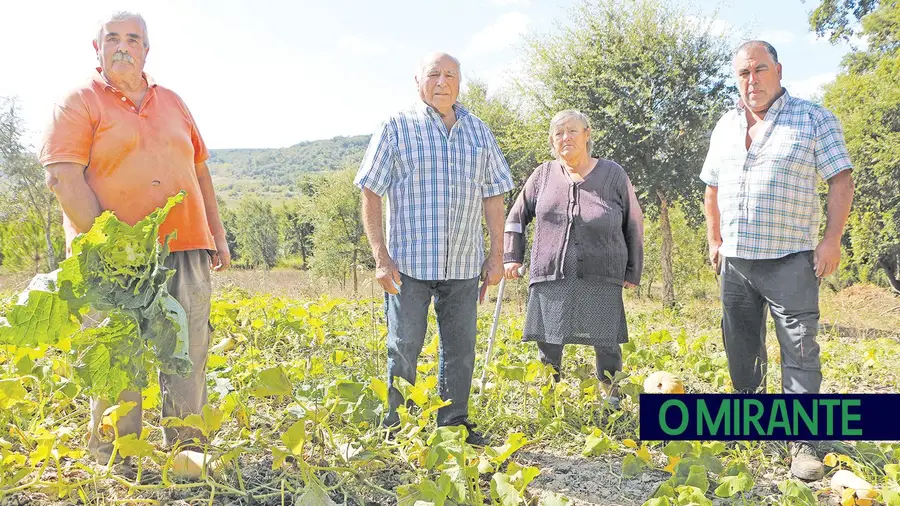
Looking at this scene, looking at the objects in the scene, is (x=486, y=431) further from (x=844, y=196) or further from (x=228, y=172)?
(x=228, y=172)

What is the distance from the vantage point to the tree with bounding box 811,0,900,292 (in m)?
13.2

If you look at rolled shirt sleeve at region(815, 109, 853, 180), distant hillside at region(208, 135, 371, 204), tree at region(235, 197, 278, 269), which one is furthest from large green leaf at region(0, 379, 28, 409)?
distant hillside at region(208, 135, 371, 204)

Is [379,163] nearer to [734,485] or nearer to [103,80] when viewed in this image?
[103,80]

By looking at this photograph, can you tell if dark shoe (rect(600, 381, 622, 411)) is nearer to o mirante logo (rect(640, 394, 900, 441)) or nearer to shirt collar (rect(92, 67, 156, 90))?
o mirante logo (rect(640, 394, 900, 441))

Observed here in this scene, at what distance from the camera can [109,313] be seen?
1.84 meters

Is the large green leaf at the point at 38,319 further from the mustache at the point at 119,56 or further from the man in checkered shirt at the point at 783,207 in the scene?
the man in checkered shirt at the point at 783,207

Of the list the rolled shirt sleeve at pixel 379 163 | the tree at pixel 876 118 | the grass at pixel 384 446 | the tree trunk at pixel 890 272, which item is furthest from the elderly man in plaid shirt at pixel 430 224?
the tree trunk at pixel 890 272

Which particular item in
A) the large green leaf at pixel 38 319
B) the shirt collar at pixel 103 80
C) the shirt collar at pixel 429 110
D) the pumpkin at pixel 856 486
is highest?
the shirt collar at pixel 103 80

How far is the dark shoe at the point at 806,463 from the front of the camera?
243 centimetres

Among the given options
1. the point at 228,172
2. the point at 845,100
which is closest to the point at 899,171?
the point at 845,100

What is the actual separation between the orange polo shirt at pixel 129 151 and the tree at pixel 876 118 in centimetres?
1422

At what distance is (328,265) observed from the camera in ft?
100

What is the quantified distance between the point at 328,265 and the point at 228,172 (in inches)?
5037

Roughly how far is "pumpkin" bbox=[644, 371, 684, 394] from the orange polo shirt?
2.29 metres
